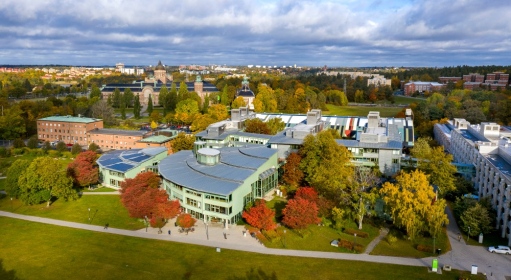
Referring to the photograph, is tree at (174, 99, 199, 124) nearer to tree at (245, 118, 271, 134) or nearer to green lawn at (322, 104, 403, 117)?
tree at (245, 118, 271, 134)

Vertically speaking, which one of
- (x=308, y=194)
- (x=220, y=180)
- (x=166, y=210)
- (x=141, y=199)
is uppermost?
(x=220, y=180)

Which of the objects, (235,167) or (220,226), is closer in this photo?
(220,226)

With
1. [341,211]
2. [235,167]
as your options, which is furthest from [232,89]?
[341,211]

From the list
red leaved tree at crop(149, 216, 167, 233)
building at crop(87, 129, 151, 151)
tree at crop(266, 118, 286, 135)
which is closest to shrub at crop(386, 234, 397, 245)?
red leaved tree at crop(149, 216, 167, 233)

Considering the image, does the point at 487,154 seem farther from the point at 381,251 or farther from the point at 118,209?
the point at 118,209

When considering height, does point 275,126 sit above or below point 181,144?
above

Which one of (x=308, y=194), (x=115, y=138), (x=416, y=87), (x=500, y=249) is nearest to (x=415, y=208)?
(x=500, y=249)

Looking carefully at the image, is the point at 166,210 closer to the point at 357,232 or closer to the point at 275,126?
the point at 357,232
